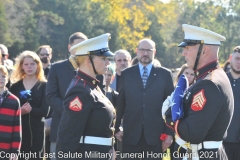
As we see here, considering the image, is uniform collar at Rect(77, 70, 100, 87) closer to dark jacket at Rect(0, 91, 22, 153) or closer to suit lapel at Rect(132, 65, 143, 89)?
dark jacket at Rect(0, 91, 22, 153)

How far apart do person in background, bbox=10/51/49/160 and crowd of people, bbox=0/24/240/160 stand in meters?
0.02

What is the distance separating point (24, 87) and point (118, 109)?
154cm

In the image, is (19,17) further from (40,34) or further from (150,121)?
(150,121)

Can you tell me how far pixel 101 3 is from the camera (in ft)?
201

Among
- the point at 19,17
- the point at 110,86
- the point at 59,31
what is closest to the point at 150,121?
the point at 110,86

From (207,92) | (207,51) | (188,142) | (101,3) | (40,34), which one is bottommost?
(188,142)

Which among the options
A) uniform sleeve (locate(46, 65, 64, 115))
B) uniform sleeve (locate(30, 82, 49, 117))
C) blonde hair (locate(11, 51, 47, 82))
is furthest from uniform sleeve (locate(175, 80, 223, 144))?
blonde hair (locate(11, 51, 47, 82))

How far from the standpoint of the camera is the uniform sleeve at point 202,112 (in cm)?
477

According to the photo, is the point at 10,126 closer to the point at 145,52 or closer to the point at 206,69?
the point at 145,52

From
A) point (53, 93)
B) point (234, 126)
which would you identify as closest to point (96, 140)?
point (53, 93)

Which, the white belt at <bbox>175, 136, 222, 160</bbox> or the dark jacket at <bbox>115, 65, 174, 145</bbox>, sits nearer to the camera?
the white belt at <bbox>175, 136, 222, 160</bbox>

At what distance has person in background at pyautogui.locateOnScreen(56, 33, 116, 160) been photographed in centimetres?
508

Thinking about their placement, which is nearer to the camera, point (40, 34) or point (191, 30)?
point (191, 30)

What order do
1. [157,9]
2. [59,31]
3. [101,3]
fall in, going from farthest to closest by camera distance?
[157,9] < [101,3] < [59,31]
